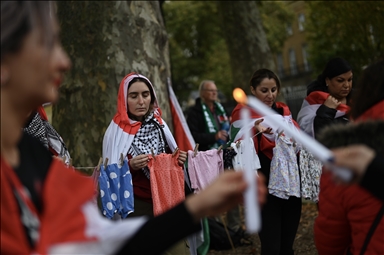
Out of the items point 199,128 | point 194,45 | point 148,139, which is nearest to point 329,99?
point 148,139

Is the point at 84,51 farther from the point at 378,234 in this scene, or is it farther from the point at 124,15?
the point at 378,234

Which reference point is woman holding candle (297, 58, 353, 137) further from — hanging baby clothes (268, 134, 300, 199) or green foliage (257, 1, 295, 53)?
green foliage (257, 1, 295, 53)

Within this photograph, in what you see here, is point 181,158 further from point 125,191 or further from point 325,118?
point 325,118

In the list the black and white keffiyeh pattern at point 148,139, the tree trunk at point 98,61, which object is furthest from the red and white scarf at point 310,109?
the tree trunk at point 98,61

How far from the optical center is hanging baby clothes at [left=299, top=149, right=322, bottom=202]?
5.68 metres

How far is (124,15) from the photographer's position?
26.2ft

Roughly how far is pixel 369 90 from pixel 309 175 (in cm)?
272

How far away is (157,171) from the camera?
17.0ft

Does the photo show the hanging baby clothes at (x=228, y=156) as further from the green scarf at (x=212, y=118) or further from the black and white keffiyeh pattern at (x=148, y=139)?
the green scarf at (x=212, y=118)

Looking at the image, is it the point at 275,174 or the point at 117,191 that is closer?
the point at 117,191

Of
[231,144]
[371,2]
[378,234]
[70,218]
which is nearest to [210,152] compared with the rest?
[231,144]

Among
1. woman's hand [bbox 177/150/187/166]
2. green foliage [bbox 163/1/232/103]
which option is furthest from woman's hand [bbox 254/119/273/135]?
green foliage [bbox 163/1/232/103]

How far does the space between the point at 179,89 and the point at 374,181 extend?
1383 inches

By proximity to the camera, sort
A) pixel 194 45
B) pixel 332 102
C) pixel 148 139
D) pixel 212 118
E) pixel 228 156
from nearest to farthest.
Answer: pixel 148 139, pixel 228 156, pixel 332 102, pixel 212 118, pixel 194 45
